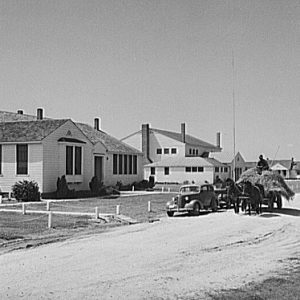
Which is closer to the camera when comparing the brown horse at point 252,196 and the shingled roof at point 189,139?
the brown horse at point 252,196

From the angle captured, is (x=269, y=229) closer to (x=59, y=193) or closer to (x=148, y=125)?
(x=59, y=193)

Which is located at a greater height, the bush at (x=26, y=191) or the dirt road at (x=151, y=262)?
the bush at (x=26, y=191)

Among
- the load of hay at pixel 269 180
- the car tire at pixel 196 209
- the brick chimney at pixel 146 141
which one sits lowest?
the car tire at pixel 196 209

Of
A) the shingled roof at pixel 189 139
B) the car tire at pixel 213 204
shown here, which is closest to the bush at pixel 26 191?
the car tire at pixel 213 204

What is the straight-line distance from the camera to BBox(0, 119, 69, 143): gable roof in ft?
138

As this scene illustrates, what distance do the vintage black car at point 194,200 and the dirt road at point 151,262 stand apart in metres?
5.14

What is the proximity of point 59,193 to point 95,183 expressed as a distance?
5.40 m

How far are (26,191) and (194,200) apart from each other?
14311 mm

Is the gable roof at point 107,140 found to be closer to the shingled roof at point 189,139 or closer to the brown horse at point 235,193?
the brown horse at point 235,193

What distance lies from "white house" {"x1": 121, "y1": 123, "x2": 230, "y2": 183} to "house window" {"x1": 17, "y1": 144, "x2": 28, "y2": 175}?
39.7 metres

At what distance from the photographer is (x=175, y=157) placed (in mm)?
88500

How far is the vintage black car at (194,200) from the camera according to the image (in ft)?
94.6

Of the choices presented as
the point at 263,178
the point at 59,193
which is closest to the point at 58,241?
the point at 263,178

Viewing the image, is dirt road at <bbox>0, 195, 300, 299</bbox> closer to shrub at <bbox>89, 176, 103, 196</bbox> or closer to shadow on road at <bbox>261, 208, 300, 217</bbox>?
shadow on road at <bbox>261, 208, 300, 217</bbox>
